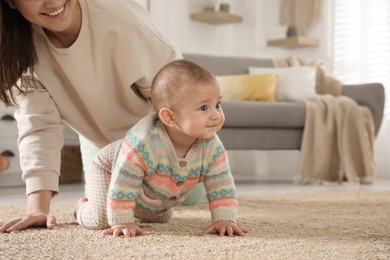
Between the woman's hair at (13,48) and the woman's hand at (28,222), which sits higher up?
the woman's hair at (13,48)

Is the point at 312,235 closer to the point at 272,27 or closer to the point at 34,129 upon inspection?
the point at 34,129


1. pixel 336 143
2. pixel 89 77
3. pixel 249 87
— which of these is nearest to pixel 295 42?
pixel 249 87

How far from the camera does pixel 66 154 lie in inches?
140

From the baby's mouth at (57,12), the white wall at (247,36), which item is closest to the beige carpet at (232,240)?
the baby's mouth at (57,12)

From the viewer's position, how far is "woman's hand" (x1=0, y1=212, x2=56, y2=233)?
1.33 meters

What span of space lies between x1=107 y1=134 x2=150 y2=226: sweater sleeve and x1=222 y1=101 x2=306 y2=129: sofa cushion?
79.1 inches

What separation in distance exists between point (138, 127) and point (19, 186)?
6.78ft

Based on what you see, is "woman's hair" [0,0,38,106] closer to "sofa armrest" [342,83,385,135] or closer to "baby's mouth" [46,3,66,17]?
"baby's mouth" [46,3,66,17]

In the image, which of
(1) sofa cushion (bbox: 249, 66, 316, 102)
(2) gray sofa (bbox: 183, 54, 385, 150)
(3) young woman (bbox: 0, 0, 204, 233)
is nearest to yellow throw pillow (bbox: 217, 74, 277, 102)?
(1) sofa cushion (bbox: 249, 66, 316, 102)

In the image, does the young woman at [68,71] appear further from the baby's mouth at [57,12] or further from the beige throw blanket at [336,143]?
the beige throw blanket at [336,143]

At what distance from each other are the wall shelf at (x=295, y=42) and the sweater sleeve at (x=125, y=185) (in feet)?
11.8

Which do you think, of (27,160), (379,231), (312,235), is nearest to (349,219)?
(379,231)

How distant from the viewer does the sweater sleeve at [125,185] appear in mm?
1287

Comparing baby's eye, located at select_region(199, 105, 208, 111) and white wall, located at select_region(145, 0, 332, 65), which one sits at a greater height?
white wall, located at select_region(145, 0, 332, 65)
